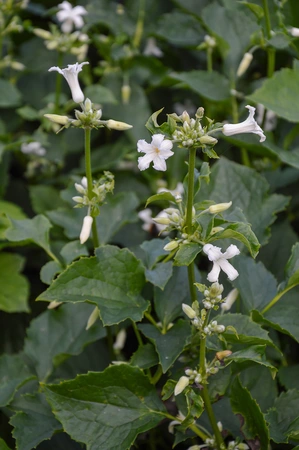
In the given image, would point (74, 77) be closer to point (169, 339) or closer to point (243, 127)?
point (243, 127)

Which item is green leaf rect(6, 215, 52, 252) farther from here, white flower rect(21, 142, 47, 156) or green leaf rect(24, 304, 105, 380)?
white flower rect(21, 142, 47, 156)

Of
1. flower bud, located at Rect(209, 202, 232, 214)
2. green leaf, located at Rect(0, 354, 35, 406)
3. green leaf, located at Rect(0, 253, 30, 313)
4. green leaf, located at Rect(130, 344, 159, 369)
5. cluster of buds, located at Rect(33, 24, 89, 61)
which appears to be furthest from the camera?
cluster of buds, located at Rect(33, 24, 89, 61)

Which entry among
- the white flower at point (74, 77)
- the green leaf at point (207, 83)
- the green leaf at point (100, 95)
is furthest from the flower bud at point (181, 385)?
the green leaf at point (100, 95)

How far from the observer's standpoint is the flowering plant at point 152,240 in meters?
1.17

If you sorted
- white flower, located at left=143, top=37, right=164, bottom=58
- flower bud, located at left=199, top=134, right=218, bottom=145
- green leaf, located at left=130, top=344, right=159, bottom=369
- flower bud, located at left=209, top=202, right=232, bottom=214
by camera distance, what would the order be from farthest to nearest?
1. white flower, located at left=143, top=37, right=164, bottom=58
2. green leaf, located at left=130, top=344, right=159, bottom=369
3. flower bud, located at left=209, top=202, right=232, bottom=214
4. flower bud, located at left=199, top=134, right=218, bottom=145

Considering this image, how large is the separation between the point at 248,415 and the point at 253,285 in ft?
1.06

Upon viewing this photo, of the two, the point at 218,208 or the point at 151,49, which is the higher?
the point at 218,208

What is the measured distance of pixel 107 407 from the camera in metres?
1.21

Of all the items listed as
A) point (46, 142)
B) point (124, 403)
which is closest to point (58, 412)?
point (124, 403)

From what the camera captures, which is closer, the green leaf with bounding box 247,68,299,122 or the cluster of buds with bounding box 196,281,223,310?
the cluster of buds with bounding box 196,281,223,310

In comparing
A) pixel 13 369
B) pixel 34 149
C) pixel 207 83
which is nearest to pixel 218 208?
pixel 13 369

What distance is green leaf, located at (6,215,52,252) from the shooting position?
58.4 inches

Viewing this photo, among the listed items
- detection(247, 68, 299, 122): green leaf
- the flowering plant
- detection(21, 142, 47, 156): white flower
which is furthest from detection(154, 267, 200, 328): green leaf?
detection(21, 142, 47, 156): white flower

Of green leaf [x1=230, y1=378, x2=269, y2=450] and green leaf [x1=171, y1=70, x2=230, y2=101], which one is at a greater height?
green leaf [x1=171, y1=70, x2=230, y2=101]
